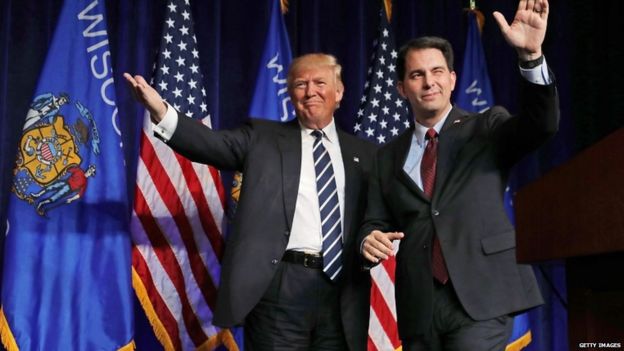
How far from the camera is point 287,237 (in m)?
2.80

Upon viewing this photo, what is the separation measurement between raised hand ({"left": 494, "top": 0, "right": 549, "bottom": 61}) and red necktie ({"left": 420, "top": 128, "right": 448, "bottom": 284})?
1.96 feet

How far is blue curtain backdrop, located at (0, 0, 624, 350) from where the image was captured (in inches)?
154

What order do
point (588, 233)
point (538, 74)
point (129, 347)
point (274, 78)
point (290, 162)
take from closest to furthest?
point (588, 233), point (538, 74), point (290, 162), point (129, 347), point (274, 78)

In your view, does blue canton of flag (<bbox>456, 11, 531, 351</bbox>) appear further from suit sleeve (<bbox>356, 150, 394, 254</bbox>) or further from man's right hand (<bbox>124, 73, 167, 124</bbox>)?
man's right hand (<bbox>124, 73, 167, 124</bbox>)

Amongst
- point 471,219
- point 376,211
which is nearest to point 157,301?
point 376,211

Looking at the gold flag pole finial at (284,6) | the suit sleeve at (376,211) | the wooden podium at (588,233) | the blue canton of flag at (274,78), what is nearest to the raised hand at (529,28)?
the wooden podium at (588,233)

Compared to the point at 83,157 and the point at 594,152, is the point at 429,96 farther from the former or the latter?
the point at 83,157

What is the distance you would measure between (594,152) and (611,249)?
16cm

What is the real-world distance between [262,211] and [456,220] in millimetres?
898

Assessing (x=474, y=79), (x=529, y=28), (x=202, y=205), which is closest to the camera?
(x=529, y=28)

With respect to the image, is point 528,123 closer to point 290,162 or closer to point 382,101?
point 290,162

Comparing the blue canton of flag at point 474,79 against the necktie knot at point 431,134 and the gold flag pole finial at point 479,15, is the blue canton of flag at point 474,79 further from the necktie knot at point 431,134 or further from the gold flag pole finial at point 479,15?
the necktie knot at point 431,134

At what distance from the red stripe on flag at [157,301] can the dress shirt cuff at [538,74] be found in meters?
2.22

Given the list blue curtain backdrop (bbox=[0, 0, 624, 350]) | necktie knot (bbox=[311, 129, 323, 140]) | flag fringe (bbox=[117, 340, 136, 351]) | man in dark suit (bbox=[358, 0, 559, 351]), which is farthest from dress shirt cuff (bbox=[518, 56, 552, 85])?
blue curtain backdrop (bbox=[0, 0, 624, 350])
